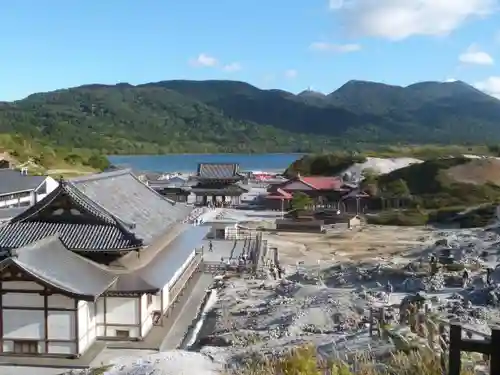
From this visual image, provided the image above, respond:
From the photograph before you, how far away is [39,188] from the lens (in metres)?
54.6

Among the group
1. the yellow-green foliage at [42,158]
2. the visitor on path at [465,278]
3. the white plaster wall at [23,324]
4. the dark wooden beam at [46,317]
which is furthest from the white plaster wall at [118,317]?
the yellow-green foliage at [42,158]

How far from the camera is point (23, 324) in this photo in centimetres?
1734

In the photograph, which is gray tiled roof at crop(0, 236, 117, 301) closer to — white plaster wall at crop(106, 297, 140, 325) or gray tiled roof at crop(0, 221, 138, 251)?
gray tiled roof at crop(0, 221, 138, 251)

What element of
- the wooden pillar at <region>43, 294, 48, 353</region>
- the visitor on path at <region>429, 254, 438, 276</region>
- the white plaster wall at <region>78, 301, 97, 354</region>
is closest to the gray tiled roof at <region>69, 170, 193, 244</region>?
the white plaster wall at <region>78, 301, 97, 354</region>

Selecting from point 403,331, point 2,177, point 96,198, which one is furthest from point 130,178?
point 2,177

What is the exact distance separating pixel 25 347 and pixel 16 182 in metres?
38.3

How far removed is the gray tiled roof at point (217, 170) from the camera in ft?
233

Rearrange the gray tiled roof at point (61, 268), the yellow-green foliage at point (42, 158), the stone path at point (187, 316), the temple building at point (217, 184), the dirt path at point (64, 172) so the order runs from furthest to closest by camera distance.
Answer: the yellow-green foliage at point (42, 158), the dirt path at point (64, 172), the temple building at point (217, 184), the stone path at point (187, 316), the gray tiled roof at point (61, 268)

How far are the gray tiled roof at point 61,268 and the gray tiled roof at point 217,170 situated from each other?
5218 cm

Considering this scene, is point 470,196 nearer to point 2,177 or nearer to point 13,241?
point 2,177

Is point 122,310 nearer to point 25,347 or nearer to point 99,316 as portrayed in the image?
point 99,316

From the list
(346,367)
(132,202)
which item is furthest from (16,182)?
(346,367)

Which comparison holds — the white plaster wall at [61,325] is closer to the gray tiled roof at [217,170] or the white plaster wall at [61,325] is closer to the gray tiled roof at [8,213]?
the gray tiled roof at [8,213]

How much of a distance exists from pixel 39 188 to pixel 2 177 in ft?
10.6
